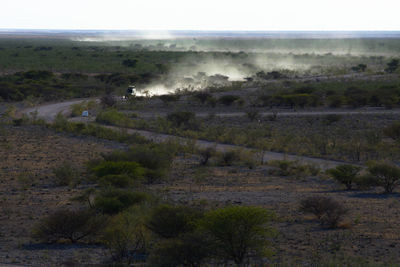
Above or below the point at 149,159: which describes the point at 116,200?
above

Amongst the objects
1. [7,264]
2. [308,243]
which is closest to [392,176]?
[308,243]

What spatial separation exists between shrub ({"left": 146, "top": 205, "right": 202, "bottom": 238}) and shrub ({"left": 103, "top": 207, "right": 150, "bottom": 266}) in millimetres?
272

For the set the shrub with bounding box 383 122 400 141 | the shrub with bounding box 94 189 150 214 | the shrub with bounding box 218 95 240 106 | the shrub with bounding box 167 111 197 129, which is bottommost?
the shrub with bounding box 218 95 240 106

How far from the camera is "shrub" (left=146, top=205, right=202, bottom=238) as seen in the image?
12.3 m

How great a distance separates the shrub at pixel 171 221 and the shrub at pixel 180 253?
1.28m

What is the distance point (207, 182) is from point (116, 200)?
19.5ft

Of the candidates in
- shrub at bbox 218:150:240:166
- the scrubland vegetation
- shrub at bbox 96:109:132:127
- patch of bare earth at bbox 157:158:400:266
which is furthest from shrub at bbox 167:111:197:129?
shrub at bbox 218:150:240:166

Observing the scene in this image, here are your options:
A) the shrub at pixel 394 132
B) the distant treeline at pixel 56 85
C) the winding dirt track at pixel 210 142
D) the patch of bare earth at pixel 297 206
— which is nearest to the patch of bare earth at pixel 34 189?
the winding dirt track at pixel 210 142

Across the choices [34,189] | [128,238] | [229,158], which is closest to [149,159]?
[229,158]

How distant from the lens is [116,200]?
15.2 meters

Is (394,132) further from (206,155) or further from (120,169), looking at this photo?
(120,169)

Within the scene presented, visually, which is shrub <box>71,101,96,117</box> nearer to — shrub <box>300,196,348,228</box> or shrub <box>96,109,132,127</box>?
shrub <box>96,109,132,127</box>

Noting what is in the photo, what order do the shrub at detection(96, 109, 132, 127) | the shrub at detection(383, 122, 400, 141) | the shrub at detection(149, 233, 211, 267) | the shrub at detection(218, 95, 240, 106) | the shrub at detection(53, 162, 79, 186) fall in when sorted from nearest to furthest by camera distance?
the shrub at detection(149, 233, 211, 267) < the shrub at detection(53, 162, 79, 186) < the shrub at detection(383, 122, 400, 141) < the shrub at detection(96, 109, 132, 127) < the shrub at detection(218, 95, 240, 106)

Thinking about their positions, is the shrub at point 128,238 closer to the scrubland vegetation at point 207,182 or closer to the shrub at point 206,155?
the scrubland vegetation at point 207,182
